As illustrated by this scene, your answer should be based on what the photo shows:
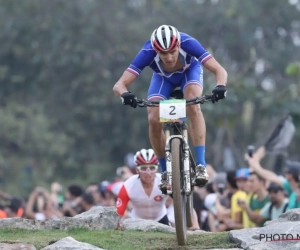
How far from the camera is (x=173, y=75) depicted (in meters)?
10.8

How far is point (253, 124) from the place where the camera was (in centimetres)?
3816

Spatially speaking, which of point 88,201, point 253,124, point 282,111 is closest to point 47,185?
point 253,124

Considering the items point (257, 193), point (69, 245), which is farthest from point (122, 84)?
point (257, 193)

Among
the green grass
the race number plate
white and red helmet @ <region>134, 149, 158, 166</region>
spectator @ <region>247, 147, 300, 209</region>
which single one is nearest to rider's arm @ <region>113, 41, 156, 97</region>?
the race number plate

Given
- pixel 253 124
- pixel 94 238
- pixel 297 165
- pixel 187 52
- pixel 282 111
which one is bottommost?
pixel 94 238

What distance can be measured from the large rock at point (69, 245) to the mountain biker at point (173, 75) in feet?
3.73

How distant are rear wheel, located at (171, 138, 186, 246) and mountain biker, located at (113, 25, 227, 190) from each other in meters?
0.34

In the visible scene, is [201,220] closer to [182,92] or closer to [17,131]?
[182,92]

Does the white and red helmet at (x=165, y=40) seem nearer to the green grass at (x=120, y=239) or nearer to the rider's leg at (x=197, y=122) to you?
the rider's leg at (x=197, y=122)

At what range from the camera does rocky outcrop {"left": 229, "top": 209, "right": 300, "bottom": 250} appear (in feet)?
31.1

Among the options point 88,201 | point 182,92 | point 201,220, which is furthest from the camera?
point 88,201

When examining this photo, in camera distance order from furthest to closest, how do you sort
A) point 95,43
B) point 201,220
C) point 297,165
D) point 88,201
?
point 95,43 → point 88,201 → point 201,220 → point 297,165

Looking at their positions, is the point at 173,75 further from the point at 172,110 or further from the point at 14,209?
the point at 14,209

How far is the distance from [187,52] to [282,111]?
1603 centimetres
